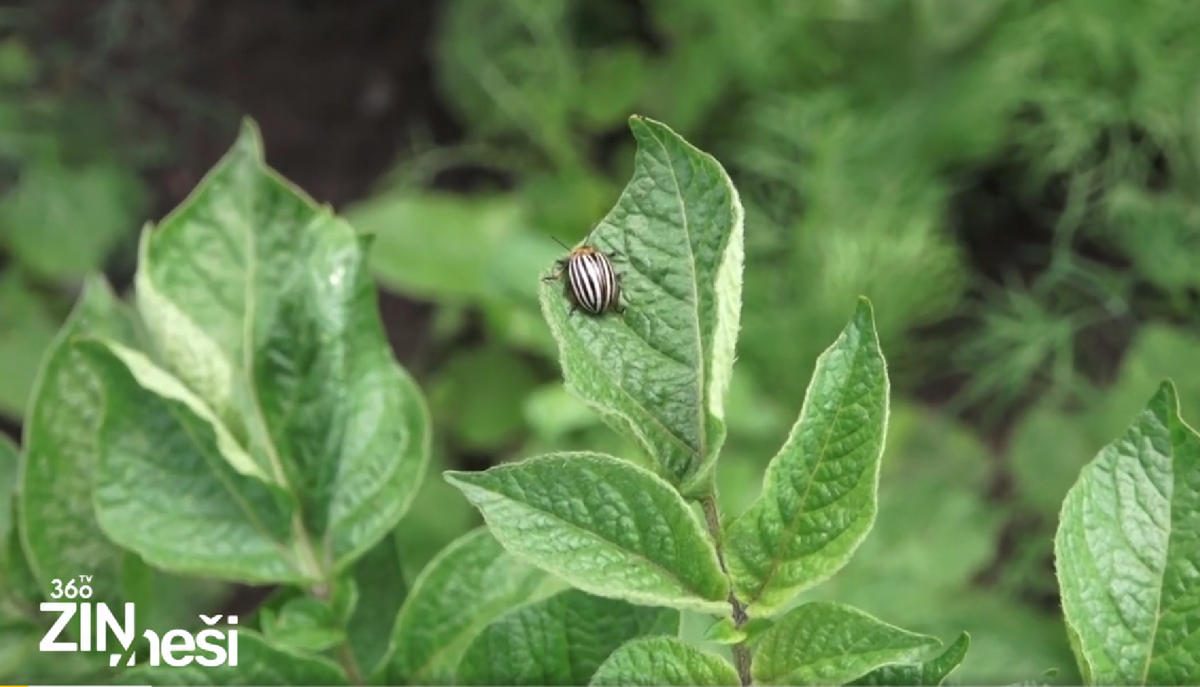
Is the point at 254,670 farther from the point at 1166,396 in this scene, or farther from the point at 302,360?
the point at 1166,396

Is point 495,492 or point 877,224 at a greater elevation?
point 877,224

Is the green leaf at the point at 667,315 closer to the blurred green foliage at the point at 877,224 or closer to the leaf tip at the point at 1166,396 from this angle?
the leaf tip at the point at 1166,396

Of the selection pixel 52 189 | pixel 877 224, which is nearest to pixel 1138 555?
pixel 877 224

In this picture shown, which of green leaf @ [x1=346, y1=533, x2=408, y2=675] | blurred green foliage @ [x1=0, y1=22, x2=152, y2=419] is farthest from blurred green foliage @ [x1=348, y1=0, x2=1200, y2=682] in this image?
green leaf @ [x1=346, y1=533, x2=408, y2=675]

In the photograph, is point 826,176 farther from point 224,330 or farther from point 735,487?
point 224,330

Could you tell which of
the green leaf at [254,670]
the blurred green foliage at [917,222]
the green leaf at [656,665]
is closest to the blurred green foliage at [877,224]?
the blurred green foliage at [917,222]

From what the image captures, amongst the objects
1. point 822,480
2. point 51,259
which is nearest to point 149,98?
point 51,259

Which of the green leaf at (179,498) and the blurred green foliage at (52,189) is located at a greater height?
the blurred green foliage at (52,189)
